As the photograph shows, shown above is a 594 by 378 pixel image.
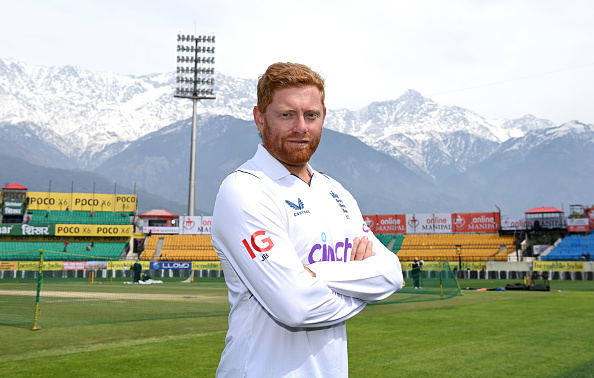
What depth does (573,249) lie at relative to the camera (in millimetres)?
51719

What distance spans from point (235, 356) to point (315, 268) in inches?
22.9

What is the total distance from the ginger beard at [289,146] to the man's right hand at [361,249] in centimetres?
52

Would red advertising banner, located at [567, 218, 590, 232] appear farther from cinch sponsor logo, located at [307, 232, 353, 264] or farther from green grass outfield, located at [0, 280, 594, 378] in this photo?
cinch sponsor logo, located at [307, 232, 353, 264]

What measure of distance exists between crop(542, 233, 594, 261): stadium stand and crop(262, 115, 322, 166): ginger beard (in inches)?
2055

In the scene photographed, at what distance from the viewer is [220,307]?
18375 mm

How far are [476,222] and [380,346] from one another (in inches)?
2266

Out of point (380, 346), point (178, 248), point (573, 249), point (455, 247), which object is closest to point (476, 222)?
point (455, 247)

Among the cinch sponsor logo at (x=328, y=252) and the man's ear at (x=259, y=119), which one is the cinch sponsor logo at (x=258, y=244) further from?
the man's ear at (x=259, y=119)

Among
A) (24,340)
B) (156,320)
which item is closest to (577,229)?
(156,320)

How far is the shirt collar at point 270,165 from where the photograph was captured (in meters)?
2.57

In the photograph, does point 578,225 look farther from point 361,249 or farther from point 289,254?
point 289,254

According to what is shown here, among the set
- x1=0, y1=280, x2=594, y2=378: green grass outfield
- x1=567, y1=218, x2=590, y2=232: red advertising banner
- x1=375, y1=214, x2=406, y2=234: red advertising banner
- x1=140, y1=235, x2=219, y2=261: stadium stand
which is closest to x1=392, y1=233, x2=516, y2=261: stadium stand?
x1=375, y1=214, x2=406, y2=234: red advertising banner

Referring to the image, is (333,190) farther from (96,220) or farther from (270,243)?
(96,220)

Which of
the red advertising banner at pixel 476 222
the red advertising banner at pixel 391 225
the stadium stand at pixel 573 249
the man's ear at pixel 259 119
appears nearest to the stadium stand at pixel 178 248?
the red advertising banner at pixel 391 225
